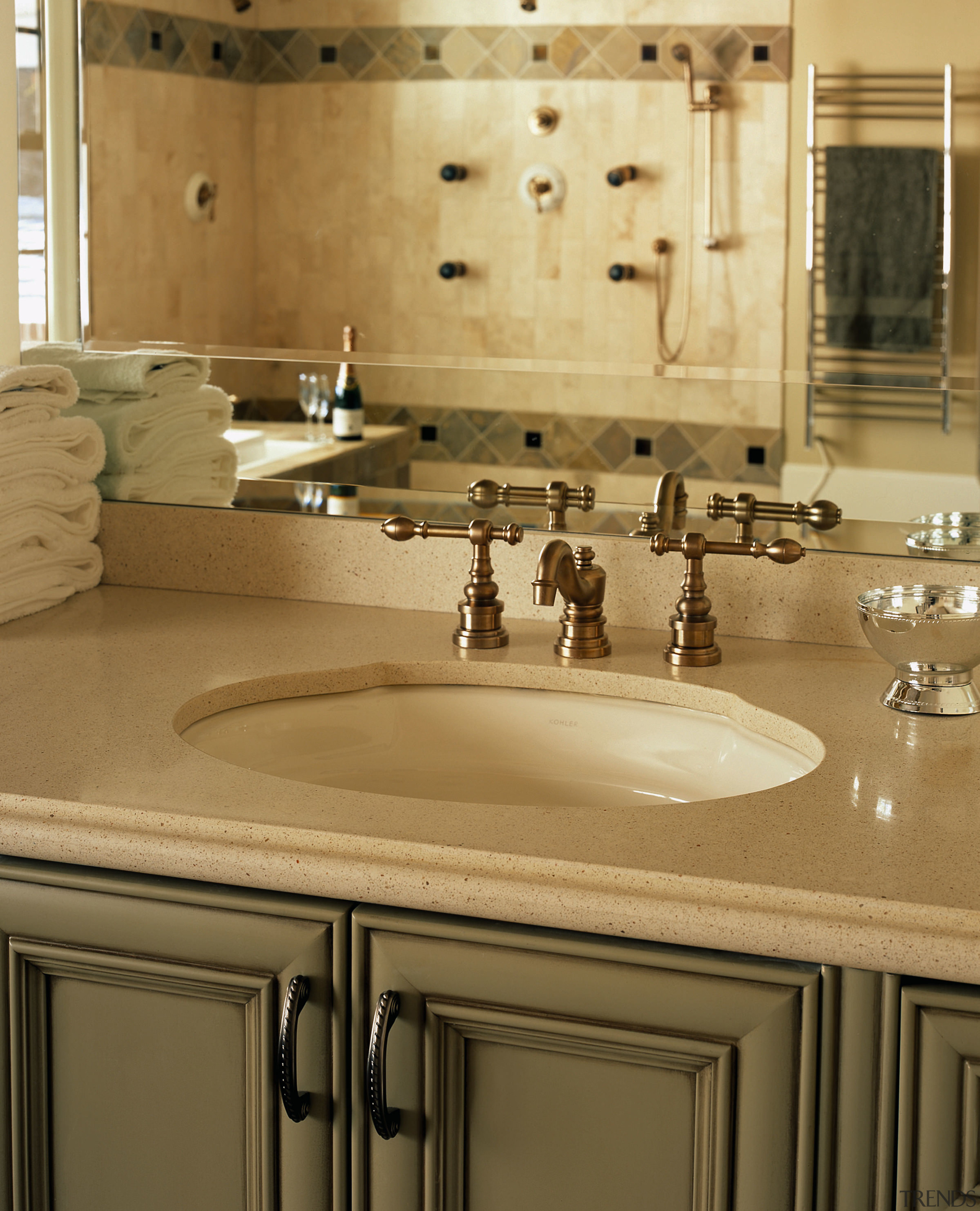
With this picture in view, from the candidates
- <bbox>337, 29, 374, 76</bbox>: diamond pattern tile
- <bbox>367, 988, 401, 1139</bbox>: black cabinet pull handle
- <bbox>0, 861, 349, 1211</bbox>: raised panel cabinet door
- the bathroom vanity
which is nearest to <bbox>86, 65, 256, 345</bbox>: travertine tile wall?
<bbox>337, 29, 374, 76</bbox>: diamond pattern tile

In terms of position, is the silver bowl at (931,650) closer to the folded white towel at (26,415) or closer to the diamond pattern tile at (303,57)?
the diamond pattern tile at (303,57)

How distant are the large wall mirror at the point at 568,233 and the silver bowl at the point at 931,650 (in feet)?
0.69

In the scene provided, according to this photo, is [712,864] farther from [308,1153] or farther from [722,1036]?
[308,1153]

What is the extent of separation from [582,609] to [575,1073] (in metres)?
0.54

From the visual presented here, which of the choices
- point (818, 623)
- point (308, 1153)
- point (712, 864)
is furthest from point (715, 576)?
point (308, 1153)

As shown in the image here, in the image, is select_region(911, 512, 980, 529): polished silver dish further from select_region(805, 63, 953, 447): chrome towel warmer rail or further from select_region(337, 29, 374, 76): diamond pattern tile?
select_region(337, 29, 374, 76): diamond pattern tile

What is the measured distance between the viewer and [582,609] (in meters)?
1.35

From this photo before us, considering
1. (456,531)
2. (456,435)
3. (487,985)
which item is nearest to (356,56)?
(456,435)

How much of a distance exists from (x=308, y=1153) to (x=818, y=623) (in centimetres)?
75

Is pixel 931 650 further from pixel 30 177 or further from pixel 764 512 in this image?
pixel 30 177

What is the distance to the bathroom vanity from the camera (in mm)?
848

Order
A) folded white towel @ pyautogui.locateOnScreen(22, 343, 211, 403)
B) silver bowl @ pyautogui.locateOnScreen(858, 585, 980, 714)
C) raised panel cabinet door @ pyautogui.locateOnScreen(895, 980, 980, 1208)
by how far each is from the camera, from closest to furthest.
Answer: raised panel cabinet door @ pyautogui.locateOnScreen(895, 980, 980, 1208) → silver bowl @ pyautogui.locateOnScreen(858, 585, 980, 714) → folded white towel @ pyautogui.locateOnScreen(22, 343, 211, 403)

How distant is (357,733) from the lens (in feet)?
4.34

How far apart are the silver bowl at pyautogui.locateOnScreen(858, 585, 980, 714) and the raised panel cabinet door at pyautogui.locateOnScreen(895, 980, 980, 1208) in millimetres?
377
